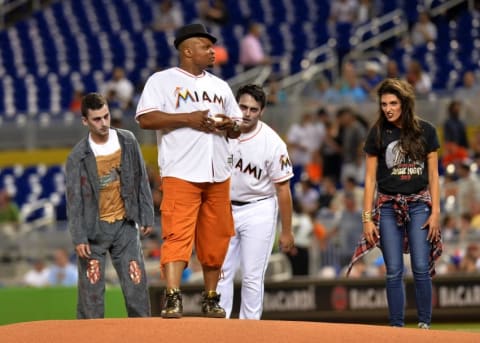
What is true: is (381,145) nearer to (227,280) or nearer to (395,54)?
(227,280)

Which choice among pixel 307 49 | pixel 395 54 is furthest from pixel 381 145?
pixel 307 49

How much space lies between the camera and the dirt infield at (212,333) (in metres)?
8.25

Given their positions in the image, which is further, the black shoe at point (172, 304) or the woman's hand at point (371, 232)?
the woman's hand at point (371, 232)

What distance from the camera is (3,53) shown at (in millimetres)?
27609

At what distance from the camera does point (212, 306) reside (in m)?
9.23

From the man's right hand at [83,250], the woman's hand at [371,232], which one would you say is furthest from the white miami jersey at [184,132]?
the woman's hand at [371,232]

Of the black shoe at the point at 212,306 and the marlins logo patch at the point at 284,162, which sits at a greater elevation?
the marlins logo patch at the point at 284,162

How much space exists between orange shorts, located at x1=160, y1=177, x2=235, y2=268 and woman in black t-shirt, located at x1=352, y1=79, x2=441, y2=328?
1.10 metres

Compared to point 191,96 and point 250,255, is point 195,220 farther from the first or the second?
point 250,255

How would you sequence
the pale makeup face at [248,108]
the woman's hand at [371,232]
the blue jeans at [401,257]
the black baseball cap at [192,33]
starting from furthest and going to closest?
1. the pale makeup face at [248,108]
2. the woman's hand at [371,232]
3. the blue jeans at [401,257]
4. the black baseball cap at [192,33]

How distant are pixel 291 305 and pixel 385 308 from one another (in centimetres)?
111

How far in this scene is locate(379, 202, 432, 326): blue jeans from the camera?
30.8 ft

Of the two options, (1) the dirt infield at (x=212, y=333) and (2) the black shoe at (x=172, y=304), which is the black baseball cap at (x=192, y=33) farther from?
(1) the dirt infield at (x=212, y=333)

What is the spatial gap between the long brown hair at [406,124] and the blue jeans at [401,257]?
40 centimetres
